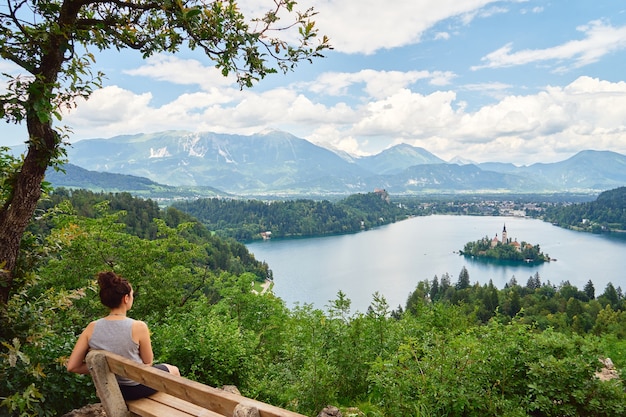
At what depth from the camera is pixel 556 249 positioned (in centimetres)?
10388

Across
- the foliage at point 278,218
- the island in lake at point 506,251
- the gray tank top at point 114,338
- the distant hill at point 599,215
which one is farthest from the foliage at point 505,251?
the gray tank top at point 114,338

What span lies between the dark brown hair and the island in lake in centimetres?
10254

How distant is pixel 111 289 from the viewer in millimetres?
3117

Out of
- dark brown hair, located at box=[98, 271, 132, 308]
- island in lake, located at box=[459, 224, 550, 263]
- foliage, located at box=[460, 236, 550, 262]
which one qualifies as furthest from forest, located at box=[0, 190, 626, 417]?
foliage, located at box=[460, 236, 550, 262]

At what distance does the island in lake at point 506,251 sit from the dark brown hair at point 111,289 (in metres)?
103

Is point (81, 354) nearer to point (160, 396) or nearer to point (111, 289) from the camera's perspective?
point (111, 289)

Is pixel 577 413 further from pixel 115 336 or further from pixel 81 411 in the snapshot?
pixel 81 411

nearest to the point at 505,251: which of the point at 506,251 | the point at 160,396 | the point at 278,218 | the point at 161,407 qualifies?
the point at 506,251

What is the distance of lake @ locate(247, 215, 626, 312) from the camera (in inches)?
2452

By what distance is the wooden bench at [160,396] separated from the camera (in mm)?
2207

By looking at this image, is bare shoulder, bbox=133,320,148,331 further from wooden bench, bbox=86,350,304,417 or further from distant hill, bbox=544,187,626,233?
distant hill, bbox=544,187,626,233

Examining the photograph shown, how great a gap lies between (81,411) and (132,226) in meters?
55.7

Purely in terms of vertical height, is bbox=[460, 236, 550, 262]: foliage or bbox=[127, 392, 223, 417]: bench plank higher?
bbox=[127, 392, 223, 417]: bench plank

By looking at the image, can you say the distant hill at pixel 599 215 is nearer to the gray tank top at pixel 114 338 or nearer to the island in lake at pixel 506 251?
the island in lake at pixel 506 251
